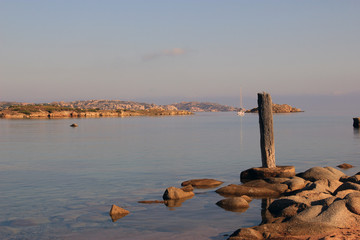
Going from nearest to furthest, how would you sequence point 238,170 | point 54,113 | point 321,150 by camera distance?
point 238,170
point 321,150
point 54,113

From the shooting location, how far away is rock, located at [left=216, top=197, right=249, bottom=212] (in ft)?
51.8

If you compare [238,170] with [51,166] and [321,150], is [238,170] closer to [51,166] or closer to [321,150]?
[51,166]

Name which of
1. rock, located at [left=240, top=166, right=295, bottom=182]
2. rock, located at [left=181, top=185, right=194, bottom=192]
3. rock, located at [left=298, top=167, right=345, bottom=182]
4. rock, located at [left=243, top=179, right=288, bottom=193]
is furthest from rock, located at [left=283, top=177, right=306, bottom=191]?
rock, located at [left=181, top=185, right=194, bottom=192]

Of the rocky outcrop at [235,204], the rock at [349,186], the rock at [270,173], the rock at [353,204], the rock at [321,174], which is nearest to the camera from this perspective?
the rock at [353,204]

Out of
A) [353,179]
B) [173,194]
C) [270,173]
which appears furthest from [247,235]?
[270,173]

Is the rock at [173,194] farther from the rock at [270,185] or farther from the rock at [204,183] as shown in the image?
the rock at [270,185]

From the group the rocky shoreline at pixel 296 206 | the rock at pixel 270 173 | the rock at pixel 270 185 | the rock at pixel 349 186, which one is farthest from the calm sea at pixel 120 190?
the rock at pixel 349 186

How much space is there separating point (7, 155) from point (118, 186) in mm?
19348

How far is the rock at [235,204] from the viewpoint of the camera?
622 inches

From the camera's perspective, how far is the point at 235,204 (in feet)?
52.5

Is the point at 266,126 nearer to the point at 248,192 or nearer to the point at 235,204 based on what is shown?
the point at 248,192

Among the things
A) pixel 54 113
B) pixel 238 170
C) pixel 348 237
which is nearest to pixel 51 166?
pixel 238 170

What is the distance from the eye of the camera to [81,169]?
27.6 m

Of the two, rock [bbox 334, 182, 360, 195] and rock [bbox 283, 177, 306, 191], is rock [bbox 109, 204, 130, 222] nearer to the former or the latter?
rock [bbox 283, 177, 306, 191]
